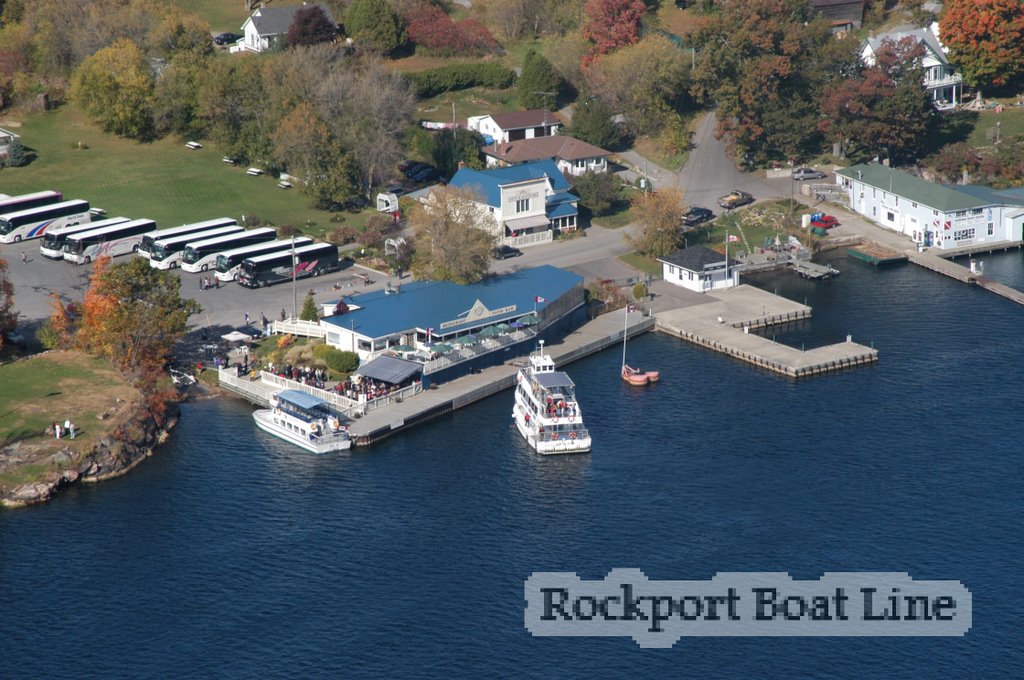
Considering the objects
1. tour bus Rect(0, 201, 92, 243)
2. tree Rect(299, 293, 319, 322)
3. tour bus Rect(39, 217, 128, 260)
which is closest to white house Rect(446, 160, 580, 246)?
tree Rect(299, 293, 319, 322)

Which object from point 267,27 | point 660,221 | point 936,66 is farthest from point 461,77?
point 936,66

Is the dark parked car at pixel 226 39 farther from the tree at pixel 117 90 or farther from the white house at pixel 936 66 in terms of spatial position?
the white house at pixel 936 66

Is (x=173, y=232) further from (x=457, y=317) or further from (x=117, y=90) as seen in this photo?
(x=457, y=317)

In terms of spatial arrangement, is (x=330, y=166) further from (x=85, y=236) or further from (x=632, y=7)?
(x=632, y=7)

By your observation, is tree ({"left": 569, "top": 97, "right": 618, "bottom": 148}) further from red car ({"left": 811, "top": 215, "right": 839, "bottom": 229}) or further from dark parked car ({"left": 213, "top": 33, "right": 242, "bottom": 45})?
dark parked car ({"left": 213, "top": 33, "right": 242, "bottom": 45})

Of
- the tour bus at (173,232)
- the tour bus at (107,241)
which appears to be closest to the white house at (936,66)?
the tour bus at (173,232)

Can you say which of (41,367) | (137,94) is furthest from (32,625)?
(137,94)
